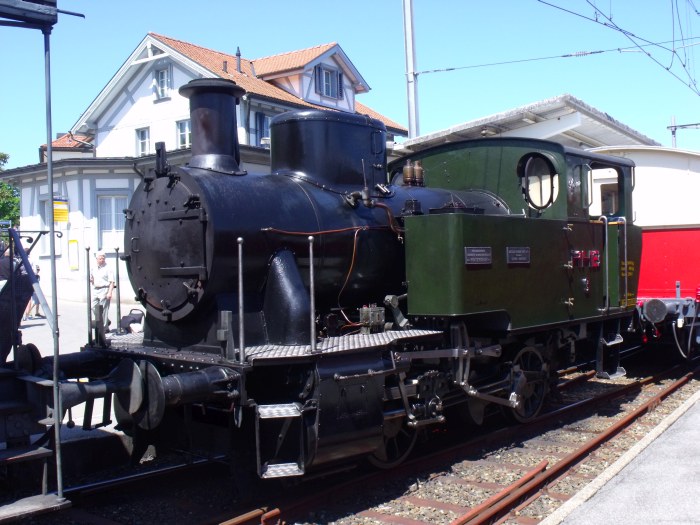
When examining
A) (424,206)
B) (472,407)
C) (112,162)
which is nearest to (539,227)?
(424,206)

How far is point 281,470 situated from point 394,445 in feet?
5.21

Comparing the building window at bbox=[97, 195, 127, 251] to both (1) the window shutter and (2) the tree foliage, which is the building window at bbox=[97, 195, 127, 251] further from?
(2) the tree foliage

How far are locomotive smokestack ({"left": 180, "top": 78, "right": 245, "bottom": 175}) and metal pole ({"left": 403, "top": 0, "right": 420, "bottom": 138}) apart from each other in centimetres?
1037

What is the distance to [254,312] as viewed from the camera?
546cm

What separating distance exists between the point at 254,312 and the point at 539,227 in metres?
3.16


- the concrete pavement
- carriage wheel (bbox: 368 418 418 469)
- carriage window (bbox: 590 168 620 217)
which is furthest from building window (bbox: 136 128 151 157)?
carriage wheel (bbox: 368 418 418 469)

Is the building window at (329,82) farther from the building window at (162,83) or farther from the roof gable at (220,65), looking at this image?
the building window at (162,83)

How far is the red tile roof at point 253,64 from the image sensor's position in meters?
26.2

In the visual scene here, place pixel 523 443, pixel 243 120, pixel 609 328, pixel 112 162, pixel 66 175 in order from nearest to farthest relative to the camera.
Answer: pixel 523 443 → pixel 609 328 → pixel 112 162 → pixel 66 175 → pixel 243 120

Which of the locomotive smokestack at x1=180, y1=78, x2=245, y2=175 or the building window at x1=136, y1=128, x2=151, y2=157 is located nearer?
the locomotive smokestack at x1=180, y1=78, x2=245, y2=175

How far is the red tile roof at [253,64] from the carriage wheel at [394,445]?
19408 millimetres

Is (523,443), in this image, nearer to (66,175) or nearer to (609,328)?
(609,328)

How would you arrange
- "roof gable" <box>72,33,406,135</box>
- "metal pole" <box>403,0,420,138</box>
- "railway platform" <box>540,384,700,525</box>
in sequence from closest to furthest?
"railway platform" <box>540,384,700,525</box> < "metal pole" <box>403,0,420,138</box> < "roof gable" <box>72,33,406,135</box>

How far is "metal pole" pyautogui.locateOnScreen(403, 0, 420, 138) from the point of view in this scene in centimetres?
1594
